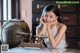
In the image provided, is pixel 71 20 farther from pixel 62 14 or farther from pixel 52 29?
pixel 52 29

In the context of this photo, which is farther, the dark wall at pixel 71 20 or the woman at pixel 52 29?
the dark wall at pixel 71 20

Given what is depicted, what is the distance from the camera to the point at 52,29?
2404mm

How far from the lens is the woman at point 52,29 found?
231 cm

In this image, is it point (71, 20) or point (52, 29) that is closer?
point (52, 29)

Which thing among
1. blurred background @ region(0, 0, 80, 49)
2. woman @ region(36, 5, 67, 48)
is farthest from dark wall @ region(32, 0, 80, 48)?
woman @ region(36, 5, 67, 48)

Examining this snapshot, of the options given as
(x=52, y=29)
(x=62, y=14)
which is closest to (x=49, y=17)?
(x=52, y=29)

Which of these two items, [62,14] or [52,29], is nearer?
[52,29]

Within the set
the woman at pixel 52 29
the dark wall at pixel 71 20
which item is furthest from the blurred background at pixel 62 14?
the woman at pixel 52 29

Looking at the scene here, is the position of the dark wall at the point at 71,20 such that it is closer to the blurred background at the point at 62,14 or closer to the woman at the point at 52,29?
the blurred background at the point at 62,14

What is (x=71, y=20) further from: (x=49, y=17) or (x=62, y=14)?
(x=49, y=17)

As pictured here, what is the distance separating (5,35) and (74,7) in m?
2.36

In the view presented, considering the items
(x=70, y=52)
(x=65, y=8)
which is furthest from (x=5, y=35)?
(x=65, y=8)

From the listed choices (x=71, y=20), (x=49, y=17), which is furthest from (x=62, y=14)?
(x=49, y=17)

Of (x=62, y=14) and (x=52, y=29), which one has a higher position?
(x=62, y=14)
